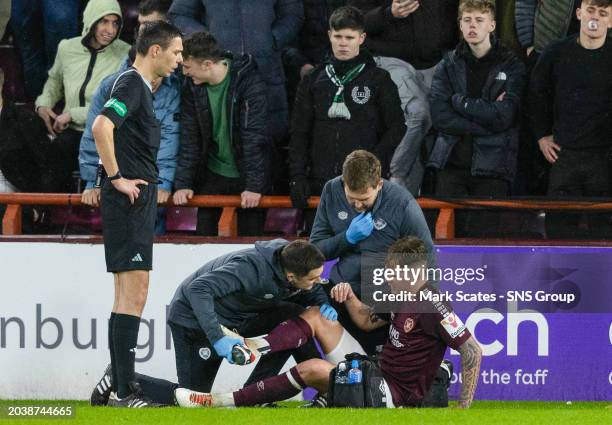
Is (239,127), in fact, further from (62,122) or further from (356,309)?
(356,309)

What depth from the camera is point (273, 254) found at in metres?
8.95

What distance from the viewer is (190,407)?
891cm

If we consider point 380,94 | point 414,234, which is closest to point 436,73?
point 380,94

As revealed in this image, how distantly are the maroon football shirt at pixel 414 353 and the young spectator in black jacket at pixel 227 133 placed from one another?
7.52 ft

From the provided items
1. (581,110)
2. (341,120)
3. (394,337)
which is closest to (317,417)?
(394,337)

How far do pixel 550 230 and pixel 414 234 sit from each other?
1898 millimetres

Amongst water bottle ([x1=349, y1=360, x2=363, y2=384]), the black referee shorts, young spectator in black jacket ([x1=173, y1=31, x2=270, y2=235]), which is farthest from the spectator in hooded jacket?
water bottle ([x1=349, y1=360, x2=363, y2=384])

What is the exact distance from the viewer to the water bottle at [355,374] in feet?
28.3

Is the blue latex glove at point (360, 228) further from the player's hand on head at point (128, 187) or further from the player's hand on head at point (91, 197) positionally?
the player's hand on head at point (91, 197)

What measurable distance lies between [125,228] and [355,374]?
1685 millimetres

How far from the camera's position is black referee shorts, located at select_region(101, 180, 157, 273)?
891cm

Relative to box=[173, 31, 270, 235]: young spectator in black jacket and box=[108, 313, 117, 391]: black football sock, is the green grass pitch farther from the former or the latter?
box=[173, 31, 270, 235]: young spectator in black jacket

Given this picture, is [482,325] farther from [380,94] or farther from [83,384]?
[83,384]

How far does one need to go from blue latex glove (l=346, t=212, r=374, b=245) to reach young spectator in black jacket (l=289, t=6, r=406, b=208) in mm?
1411
